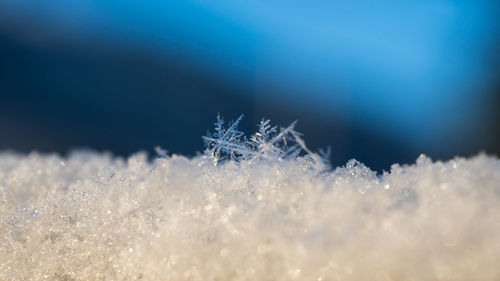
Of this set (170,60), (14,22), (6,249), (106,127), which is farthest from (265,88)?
(6,249)

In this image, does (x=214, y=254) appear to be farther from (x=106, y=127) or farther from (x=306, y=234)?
(x=106, y=127)

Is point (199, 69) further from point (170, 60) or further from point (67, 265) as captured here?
point (67, 265)

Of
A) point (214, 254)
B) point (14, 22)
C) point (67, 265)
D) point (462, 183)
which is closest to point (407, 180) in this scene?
point (462, 183)

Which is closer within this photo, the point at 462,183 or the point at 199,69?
the point at 462,183

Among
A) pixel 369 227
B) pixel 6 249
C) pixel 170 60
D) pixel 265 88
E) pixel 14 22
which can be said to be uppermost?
pixel 265 88

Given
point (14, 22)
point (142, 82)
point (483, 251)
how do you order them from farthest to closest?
point (142, 82), point (14, 22), point (483, 251)

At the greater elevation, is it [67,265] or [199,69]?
[199,69]

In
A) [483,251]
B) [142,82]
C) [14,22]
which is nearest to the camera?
[483,251]
